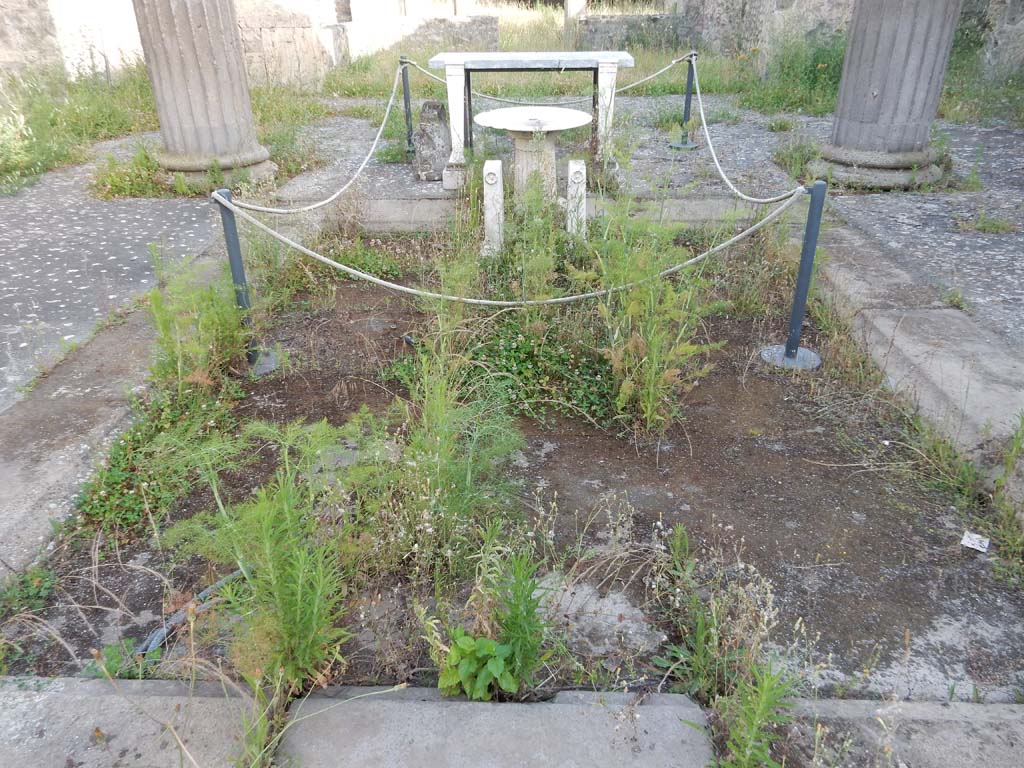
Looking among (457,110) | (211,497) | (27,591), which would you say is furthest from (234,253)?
(457,110)

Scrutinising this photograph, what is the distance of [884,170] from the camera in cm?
615

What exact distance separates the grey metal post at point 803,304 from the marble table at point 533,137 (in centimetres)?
183

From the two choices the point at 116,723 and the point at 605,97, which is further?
the point at 605,97

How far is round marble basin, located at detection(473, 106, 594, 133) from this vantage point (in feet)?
16.8

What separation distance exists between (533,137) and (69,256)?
3125mm

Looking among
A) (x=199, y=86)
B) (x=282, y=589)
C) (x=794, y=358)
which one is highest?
(x=199, y=86)

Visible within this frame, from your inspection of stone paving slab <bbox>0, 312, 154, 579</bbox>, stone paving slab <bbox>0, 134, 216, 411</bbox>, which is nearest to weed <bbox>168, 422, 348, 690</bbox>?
stone paving slab <bbox>0, 312, 154, 579</bbox>

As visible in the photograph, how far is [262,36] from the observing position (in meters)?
10.2

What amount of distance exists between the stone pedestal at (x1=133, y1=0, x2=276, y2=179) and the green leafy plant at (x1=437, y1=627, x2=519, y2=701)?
4.91m

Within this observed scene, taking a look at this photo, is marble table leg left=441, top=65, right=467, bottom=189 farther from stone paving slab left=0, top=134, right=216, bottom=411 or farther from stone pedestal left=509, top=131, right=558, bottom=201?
stone paving slab left=0, top=134, right=216, bottom=411

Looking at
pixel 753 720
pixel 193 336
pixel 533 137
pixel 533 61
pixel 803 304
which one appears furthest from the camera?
pixel 533 61

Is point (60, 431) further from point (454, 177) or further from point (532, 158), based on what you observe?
point (454, 177)

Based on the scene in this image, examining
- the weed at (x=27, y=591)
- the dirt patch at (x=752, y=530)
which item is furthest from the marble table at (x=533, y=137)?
the weed at (x=27, y=591)

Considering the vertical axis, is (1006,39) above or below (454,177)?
above
